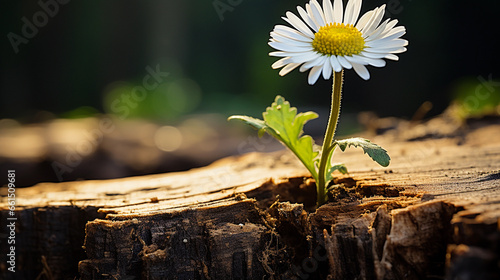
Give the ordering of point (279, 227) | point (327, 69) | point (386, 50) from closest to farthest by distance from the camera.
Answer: point (327, 69) < point (386, 50) < point (279, 227)

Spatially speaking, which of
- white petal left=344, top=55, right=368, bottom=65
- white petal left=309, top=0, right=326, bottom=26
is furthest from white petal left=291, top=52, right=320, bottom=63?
white petal left=309, top=0, right=326, bottom=26

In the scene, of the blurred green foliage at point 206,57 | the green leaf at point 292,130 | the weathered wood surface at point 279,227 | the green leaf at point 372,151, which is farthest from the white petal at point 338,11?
the blurred green foliage at point 206,57

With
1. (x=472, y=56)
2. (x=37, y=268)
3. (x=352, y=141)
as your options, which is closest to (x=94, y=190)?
(x=37, y=268)

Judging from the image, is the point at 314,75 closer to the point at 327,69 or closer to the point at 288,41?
the point at 327,69

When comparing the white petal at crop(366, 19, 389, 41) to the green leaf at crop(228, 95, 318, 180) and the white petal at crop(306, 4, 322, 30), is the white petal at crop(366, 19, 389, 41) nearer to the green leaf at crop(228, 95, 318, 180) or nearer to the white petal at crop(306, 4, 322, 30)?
the white petal at crop(306, 4, 322, 30)

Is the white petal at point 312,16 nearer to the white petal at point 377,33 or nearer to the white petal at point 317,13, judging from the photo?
the white petal at point 317,13

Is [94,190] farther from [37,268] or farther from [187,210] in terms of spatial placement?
[187,210]

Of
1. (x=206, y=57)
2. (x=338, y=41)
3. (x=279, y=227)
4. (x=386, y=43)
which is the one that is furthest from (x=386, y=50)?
(x=206, y=57)
